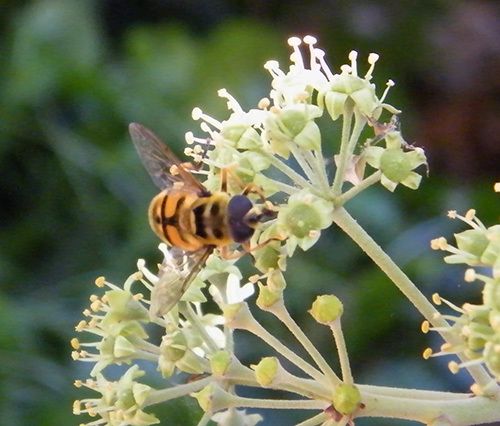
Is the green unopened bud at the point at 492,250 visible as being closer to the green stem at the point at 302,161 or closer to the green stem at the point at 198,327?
the green stem at the point at 302,161

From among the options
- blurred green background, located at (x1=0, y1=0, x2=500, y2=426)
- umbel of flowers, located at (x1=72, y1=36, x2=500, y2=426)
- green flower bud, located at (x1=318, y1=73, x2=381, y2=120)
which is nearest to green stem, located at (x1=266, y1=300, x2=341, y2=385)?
umbel of flowers, located at (x1=72, y1=36, x2=500, y2=426)

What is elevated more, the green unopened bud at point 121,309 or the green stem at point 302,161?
the green stem at point 302,161

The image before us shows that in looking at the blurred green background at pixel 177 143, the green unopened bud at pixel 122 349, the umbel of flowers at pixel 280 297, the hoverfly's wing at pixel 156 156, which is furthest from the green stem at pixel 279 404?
the blurred green background at pixel 177 143

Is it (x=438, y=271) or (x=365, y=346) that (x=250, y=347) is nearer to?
(x=365, y=346)

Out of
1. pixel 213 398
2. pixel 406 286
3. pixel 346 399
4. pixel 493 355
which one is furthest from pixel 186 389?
pixel 493 355

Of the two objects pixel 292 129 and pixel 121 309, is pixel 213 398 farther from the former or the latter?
pixel 292 129

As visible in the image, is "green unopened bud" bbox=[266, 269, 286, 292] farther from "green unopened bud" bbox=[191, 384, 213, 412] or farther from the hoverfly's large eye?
"green unopened bud" bbox=[191, 384, 213, 412]

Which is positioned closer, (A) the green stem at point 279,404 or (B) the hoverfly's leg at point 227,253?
Result: (A) the green stem at point 279,404

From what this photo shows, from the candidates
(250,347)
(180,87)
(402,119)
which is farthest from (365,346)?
(180,87)
